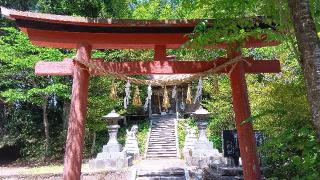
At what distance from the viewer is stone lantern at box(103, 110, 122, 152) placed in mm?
15633

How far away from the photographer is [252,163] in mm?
6387

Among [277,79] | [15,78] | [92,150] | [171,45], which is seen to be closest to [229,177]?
[171,45]

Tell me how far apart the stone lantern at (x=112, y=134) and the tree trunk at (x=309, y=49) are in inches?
498


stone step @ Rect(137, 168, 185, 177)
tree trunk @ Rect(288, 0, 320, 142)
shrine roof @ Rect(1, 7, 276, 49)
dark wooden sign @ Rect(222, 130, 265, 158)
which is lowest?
stone step @ Rect(137, 168, 185, 177)

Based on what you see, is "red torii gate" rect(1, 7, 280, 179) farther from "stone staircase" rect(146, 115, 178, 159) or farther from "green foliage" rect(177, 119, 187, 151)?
"green foliage" rect(177, 119, 187, 151)

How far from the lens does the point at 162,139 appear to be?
2172 cm

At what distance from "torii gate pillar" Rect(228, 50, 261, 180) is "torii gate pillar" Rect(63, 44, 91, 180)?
277 cm

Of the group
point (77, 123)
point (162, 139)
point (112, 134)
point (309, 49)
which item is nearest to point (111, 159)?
point (112, 134)

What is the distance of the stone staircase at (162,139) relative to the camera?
19.2 m

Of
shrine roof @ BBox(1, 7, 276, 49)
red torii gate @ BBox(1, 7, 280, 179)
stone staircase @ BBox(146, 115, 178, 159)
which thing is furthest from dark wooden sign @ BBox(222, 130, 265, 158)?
stone staircase @ BBox(146, 115, 178, 159)

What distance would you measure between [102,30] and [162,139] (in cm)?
1585

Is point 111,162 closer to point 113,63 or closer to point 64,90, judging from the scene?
point 64,90

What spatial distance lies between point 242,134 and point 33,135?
1778 cm

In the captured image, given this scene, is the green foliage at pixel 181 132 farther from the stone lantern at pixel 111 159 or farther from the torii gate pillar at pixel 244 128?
the torii gate pillar at pixel 244 128
